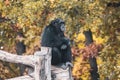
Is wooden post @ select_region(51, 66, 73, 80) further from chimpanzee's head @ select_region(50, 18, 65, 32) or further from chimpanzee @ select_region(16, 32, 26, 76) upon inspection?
chimpanzee @ select_region(16, 32, 26, 76)

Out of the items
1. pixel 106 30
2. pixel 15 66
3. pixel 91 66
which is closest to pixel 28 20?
pixel 106 30

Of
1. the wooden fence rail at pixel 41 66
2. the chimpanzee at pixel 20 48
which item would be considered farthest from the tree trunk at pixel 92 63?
the wooden fence rail at pixel 41 66

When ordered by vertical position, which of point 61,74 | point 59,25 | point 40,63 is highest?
point 59,25

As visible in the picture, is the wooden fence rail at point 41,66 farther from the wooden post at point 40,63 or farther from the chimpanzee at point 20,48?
the chimpanzee at point 20,48

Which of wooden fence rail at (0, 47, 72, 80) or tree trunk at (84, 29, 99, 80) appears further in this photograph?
tree trunk at (84, 29, 99, 80)

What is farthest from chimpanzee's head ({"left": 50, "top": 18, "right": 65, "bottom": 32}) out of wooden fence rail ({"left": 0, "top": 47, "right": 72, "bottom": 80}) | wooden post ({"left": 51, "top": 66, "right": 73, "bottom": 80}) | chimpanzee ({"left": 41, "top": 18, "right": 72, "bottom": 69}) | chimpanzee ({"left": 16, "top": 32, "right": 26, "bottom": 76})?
Answer: chimpanzee ({"left": 16, "top": 32, "right": 26, "bottom": 76})

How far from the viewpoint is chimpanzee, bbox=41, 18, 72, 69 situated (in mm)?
6832

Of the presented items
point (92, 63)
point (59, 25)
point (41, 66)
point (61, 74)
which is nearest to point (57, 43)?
point (59, 25)

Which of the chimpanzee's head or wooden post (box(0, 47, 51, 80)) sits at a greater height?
the chimpanzee's head

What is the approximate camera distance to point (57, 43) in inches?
279

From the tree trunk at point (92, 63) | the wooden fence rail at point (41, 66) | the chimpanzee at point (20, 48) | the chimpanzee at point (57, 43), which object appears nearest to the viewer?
the wooden fence rail at point (41, 66)

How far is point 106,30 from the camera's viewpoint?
12219mm

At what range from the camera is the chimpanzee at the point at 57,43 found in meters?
6.83

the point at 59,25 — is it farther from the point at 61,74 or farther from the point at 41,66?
the point at 41,66
